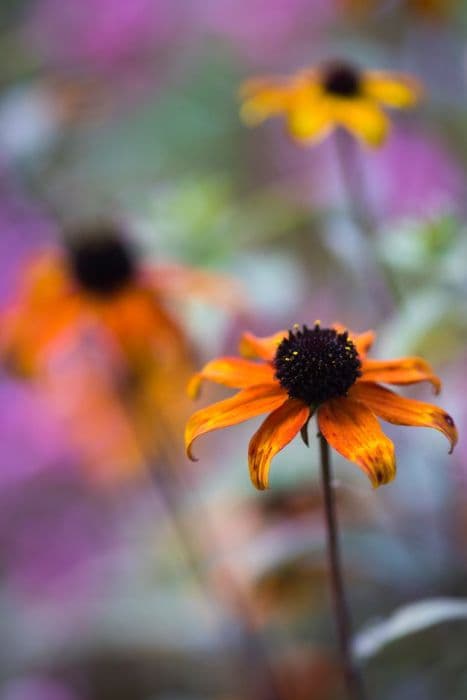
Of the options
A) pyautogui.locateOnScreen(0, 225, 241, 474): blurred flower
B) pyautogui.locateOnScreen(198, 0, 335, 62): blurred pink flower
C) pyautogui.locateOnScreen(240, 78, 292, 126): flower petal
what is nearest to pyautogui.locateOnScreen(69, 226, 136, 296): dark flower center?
pyautogui.locateOnScreen(0, 225, 241, 474): blurred flower

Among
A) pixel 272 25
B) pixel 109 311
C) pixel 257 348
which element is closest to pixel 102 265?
pixel 109 311

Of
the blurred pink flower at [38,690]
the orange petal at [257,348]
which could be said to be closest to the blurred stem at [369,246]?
the orange petal at [257,348]

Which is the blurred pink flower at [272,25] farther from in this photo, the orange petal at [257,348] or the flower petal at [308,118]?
the orange petal at [257,348]

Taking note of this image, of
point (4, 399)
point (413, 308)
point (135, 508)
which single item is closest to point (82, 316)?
point (413, 308)

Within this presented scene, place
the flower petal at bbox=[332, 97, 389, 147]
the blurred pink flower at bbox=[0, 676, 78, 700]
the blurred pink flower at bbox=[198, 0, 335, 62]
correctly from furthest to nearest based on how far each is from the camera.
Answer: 1. the blurred pink flower at bbox=[198, 0, 335, 62]
2. the blurred pink flower at bbox=[0, 676, 78, 700]
3. the flower petal at bbox=[332, 97, 389, 147]

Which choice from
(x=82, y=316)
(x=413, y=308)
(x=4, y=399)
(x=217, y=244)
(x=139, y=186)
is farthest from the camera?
(x=139, y=186)

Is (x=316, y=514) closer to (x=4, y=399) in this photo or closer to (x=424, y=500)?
(x=424, y=500)

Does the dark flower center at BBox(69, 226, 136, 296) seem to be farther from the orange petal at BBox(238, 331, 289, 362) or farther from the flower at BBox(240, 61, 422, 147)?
the orange petal at BBox(238, 331, 289, 362)

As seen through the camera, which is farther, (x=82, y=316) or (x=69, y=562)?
(x=69, y=562)
